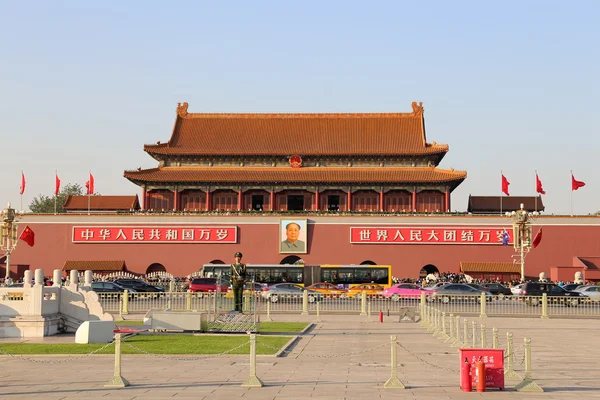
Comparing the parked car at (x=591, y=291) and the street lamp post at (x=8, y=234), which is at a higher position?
the street lamp post at (x=8, y=234)

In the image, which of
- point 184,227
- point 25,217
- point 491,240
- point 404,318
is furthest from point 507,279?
point 25,217

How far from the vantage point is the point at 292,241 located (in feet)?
182

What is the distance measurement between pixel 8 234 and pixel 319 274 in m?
17.5

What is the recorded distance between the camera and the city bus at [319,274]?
159 feet

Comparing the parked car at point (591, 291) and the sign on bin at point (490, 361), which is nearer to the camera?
the sign on bin at point (490, 361)

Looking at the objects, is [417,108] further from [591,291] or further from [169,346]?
[169,346]

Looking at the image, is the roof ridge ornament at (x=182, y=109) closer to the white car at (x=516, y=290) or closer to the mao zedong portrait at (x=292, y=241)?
the mao zedong portrait at (x=292, y=241)

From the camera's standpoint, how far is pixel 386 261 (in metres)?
54.7

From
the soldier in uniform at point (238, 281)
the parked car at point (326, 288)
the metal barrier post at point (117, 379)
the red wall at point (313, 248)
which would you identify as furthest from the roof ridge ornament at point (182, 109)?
the metal barrier post at point (117, 379)

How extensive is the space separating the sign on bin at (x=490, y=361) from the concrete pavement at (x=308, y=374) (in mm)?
298

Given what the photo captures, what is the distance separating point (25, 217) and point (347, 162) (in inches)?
851

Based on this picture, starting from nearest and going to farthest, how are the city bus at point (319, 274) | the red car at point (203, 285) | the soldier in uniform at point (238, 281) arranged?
the soldier in uniform at point (238, 281), the red car at point (203, 285), the city bus at point (319, 274)

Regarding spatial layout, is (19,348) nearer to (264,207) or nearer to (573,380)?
(573,380)

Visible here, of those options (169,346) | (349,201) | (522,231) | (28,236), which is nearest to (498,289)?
(522,231)
